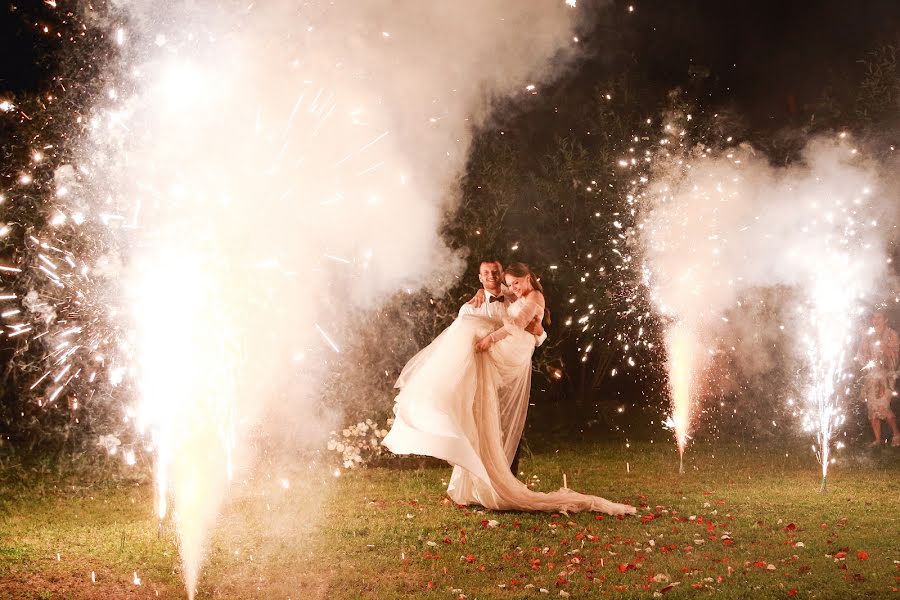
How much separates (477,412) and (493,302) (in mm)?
1305

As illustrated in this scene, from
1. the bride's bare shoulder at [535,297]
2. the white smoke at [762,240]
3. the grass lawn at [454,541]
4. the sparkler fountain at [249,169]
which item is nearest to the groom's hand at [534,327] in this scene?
the bride's bare shoulder at [535,297]

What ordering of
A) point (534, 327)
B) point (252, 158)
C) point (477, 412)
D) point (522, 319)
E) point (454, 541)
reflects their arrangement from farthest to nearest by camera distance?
point (534, 327)
point (252, 158)
point (522, 319)
point (477, 412)
point (454, 541)

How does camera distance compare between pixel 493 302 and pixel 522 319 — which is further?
pixel 493 302

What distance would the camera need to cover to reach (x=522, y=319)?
9688mm

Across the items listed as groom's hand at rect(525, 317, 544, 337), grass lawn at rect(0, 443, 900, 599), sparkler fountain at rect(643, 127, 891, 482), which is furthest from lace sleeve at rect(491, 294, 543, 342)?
sparkler fountain at rect(643, 127, 891, 482)

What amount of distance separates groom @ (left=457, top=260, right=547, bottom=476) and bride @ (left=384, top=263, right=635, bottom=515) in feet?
0.40

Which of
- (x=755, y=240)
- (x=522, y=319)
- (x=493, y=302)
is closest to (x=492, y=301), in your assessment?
(x=493, y=302)

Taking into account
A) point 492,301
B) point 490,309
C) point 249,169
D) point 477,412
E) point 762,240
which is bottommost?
point 477,412

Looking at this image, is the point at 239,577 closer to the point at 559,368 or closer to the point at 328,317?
the point at 328,317

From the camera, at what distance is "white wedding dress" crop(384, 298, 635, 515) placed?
29.4 feet

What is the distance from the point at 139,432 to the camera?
1339 centimetres

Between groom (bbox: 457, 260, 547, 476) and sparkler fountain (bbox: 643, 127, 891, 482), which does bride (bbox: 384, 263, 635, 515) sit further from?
sparkler fountain (bbox: 643, 127, 891, 482)

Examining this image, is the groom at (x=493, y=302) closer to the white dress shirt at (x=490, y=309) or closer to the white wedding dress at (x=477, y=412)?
the white dress shirt at (x=490, y=309)

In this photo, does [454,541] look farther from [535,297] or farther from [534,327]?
[535,297]
